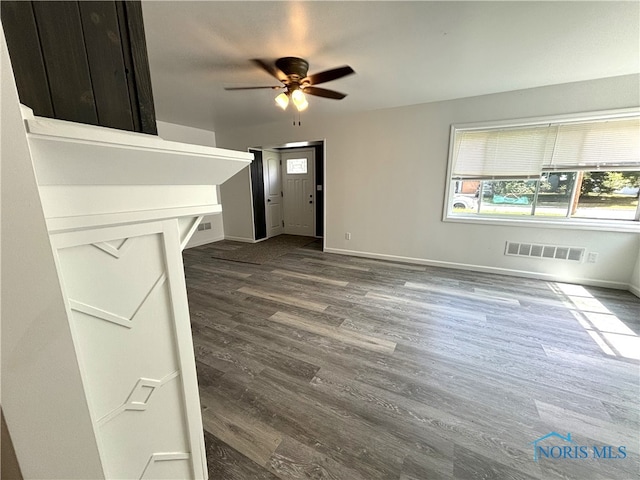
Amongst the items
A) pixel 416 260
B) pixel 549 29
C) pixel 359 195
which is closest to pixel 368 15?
pixel 549 29

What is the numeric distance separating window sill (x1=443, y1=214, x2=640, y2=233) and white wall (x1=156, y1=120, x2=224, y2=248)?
154 inches

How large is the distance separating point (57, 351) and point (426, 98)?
4001 millimetres

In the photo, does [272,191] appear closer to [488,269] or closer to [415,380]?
[488,269]

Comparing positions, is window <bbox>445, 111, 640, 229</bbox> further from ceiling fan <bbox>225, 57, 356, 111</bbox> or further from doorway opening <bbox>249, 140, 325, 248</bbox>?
doorway opening <bbox>249, 140, 325, 248</bbox>

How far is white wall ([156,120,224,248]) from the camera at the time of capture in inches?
173

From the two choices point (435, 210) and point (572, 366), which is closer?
point (572, 366)

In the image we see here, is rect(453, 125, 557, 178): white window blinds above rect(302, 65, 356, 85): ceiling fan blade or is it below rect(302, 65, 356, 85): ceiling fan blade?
below

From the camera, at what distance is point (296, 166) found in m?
6.04

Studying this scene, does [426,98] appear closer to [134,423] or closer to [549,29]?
[549,29]

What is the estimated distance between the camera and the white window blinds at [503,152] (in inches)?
122

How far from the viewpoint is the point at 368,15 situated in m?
1.65

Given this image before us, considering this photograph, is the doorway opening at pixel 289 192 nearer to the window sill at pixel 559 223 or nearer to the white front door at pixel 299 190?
the white front door at pixel 299 190
